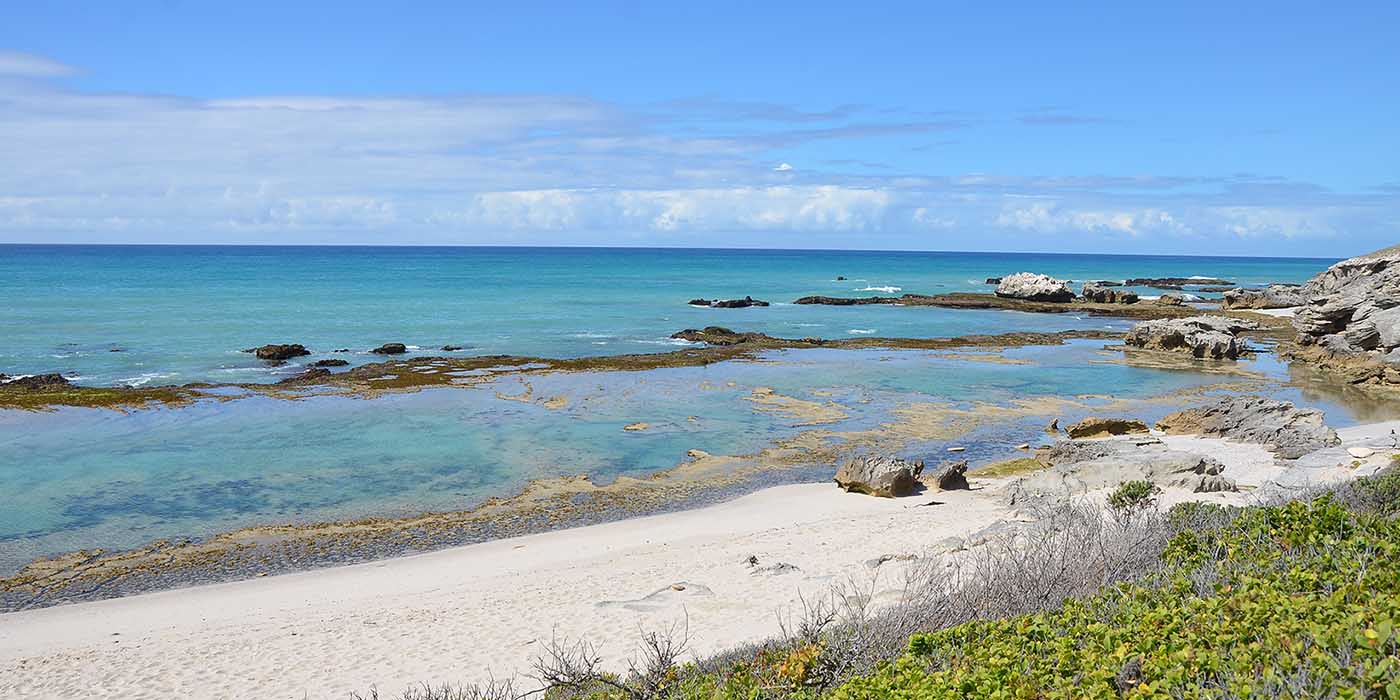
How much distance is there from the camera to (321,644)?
1051 cm

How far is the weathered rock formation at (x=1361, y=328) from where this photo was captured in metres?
30.1

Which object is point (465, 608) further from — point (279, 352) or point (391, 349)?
point (391, 349)

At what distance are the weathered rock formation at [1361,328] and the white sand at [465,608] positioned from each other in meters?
18.0

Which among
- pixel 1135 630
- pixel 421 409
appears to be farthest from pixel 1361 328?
pixel 1135 630

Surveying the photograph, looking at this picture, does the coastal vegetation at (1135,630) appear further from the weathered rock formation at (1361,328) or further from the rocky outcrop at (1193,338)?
the rocky outcrop at (1193,338)

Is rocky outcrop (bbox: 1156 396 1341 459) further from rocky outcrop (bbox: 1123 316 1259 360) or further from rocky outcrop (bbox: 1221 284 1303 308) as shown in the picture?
rocky outcrop (bbox: 1221 284 1303 308)

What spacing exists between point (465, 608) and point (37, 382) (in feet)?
78.2

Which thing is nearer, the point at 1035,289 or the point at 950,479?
the point at 950,479

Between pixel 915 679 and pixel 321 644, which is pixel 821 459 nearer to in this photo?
pixel 321 644

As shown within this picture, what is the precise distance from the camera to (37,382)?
28.1 meters

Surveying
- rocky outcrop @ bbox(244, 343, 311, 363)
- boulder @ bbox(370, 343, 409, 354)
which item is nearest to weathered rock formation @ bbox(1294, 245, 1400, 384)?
boulder @ bbox(370, 343, 409, 354)

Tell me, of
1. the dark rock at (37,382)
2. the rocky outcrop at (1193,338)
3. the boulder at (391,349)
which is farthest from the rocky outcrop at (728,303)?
the dark rock at (37,382)

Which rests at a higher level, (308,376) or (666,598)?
(308,376)

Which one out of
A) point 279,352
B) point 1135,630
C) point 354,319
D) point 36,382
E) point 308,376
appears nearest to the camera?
point 1135,630
